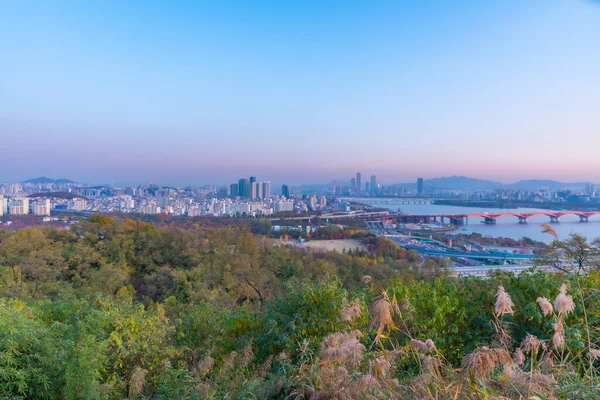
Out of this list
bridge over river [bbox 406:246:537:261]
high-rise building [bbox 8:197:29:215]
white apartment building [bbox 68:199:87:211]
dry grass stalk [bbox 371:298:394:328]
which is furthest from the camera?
white apartment building [bbox 68:199:87:211]

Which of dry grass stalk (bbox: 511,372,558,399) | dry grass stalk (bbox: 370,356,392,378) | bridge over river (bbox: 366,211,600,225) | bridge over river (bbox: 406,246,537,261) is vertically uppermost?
dry grass stalk (bbox: 511,372,558,399)

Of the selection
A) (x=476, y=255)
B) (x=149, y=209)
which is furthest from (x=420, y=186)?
(x=149, y=209)

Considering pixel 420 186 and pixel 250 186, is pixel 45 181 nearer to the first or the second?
pixel 250 186

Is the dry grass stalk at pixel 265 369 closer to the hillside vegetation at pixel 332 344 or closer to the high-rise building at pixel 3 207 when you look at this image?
the hillside vegetation at pixel 332 344

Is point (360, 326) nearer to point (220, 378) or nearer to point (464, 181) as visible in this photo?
point (220, 378)

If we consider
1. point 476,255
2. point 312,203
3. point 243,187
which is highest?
point 243,187

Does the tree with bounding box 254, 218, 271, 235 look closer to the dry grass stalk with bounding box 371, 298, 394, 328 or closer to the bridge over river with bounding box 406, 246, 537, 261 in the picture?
the bridge over river with bounding box 406, 246, 537, 261

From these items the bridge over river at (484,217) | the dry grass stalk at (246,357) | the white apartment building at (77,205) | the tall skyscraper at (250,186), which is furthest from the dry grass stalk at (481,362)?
the tall skyscraper at (250,186)

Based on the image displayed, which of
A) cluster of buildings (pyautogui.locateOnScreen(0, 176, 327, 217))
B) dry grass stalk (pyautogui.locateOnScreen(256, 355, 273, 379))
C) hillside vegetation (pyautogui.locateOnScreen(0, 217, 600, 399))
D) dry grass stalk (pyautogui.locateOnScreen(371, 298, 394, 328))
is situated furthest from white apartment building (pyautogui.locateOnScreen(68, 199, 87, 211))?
dry grass stalk (pyautogui.locateOnScreen(371, 298, 394, 328))
